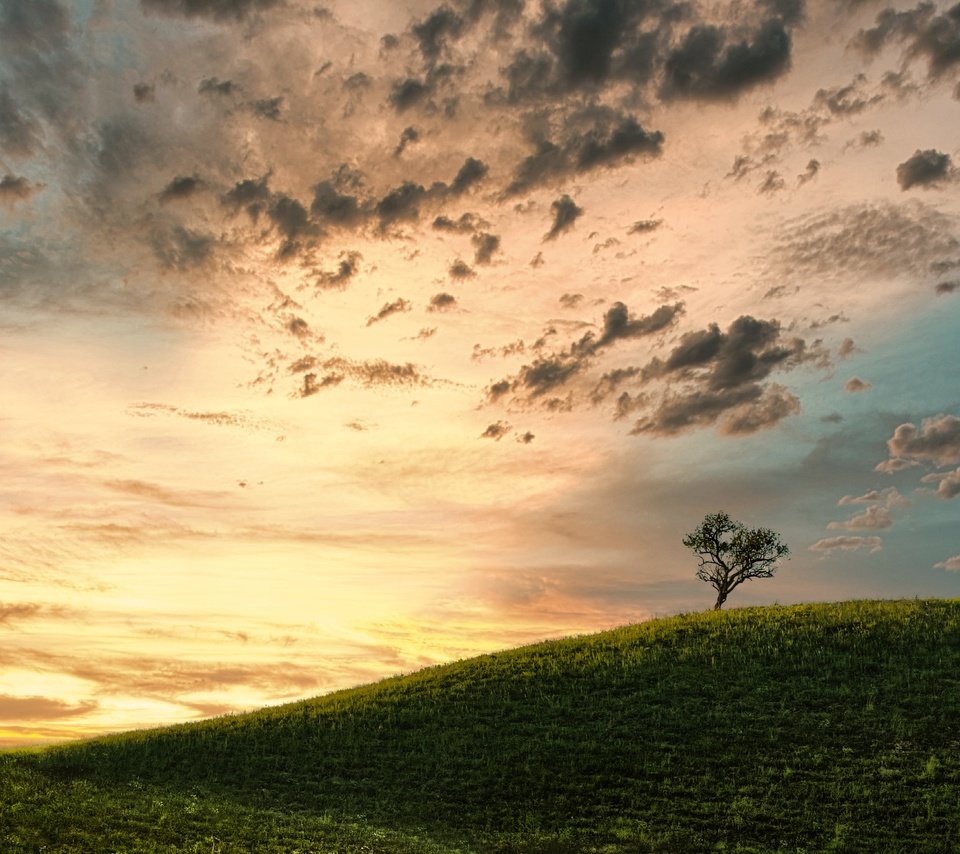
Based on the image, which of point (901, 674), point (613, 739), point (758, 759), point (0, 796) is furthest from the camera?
point (901, 674)

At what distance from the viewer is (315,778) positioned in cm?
3994

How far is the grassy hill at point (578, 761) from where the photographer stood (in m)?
31.2

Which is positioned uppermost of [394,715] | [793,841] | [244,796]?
[394,715]

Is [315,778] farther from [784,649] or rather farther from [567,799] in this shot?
[784,649]

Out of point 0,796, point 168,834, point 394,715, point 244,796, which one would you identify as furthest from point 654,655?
point 0,796

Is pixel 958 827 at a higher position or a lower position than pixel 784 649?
lower

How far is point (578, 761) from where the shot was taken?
130ft

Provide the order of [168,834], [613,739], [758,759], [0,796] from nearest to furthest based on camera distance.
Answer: [168,834]
[0,796]
[758,759]
[613,739]

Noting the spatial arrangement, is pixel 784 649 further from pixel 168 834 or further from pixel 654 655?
pixel 168 834

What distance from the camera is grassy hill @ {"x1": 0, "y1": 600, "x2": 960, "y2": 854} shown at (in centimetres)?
3122

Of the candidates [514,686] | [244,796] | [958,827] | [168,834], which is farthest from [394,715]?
[958,827]

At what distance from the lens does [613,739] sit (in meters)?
41.9

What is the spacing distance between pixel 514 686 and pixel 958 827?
25608 mm

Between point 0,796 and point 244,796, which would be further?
point 244,796
